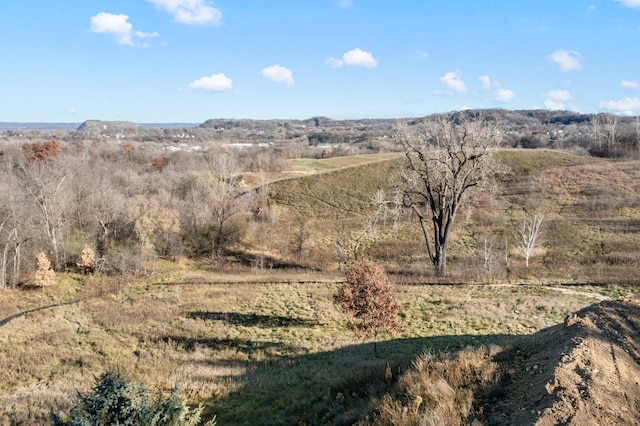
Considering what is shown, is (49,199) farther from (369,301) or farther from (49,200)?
(369,301)

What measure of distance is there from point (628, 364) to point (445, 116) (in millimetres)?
22829

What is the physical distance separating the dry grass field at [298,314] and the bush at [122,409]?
4.32 m

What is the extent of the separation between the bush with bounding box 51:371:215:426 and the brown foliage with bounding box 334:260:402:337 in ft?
35.3

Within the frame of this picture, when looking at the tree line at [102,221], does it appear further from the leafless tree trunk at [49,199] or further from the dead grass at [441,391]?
the dead grass at [441,391]

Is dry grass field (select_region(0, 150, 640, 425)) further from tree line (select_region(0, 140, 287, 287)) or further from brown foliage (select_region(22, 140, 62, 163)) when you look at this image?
brown foliage (select_region(22, 140, 62, 163))

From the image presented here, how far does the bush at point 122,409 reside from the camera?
7066mm

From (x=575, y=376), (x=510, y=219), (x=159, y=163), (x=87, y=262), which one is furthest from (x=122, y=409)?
(x=159, y=163)

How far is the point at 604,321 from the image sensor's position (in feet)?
38.3

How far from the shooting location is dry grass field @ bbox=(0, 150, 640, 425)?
1330 centimetres

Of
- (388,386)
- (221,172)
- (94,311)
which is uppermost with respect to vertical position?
(221,172)

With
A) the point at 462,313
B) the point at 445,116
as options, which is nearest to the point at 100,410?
the point at 462,313

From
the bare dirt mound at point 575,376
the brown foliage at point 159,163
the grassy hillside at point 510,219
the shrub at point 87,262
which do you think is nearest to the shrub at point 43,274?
the shrub at point 87,262

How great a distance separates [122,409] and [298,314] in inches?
689

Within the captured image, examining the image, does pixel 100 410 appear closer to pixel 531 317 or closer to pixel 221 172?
pixel 531 317
